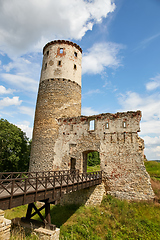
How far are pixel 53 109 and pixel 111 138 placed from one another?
6189 millimetres

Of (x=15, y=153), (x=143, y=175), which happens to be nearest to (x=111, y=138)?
(x=143, y=175)

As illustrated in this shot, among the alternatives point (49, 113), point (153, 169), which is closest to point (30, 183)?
point (49, 113)

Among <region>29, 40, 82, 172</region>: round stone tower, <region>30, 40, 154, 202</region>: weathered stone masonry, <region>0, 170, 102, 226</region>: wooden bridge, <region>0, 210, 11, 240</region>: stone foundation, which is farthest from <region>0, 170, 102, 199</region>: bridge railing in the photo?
<region>29, 40, 82, 172</region>: round stone tower

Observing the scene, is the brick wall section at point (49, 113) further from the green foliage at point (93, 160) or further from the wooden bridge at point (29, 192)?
the green foliage at point (93, 160)

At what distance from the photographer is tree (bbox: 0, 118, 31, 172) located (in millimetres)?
18167

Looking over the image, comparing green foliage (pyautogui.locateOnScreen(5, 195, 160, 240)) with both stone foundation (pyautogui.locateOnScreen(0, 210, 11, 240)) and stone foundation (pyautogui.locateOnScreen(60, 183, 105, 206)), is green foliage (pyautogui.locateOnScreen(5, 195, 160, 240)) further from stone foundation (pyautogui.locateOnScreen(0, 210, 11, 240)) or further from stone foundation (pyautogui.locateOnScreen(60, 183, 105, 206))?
stone foundation (pyautogui.locateOnScreen(0, 210, 11, 240))

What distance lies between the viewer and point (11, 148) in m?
18.2

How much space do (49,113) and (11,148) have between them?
6.98 m

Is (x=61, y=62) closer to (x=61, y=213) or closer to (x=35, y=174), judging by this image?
(x=35, y=174)

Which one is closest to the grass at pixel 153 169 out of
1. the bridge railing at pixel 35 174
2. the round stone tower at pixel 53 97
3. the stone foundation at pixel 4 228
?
the bridge railing at pixel 35 174

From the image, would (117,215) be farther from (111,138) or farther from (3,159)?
(3,159)

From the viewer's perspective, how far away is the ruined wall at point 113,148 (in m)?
11.5

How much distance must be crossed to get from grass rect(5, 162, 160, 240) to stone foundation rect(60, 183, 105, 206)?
0.40 metres

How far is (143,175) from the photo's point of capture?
37.3 ft
